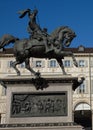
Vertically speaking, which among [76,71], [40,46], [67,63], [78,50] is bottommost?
[40,46]

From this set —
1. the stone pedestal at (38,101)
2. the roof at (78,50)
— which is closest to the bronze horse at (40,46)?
the stone pedestal at (38,101)

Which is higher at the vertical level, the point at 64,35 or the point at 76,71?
the point at 76,71

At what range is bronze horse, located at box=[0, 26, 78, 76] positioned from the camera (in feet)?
60.5

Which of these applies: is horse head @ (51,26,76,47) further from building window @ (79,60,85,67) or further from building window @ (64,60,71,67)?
building window @ (79,60,85,67)

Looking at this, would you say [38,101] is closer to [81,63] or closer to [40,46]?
[40,46]

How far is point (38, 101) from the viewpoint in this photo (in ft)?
58.1

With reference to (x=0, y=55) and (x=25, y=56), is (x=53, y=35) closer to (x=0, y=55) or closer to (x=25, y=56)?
(x=25, y=56)

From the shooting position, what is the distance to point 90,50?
56.4m

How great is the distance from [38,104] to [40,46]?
3.15 metres

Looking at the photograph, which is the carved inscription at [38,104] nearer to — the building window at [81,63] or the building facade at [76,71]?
the building facade at [76,71]

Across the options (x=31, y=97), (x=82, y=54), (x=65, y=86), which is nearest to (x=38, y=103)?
(x=31, y=97)

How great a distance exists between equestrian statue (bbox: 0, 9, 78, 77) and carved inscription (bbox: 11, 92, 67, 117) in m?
1.25

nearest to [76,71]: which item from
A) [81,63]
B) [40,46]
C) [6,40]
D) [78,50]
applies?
[81,63]

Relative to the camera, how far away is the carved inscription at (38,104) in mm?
17469
